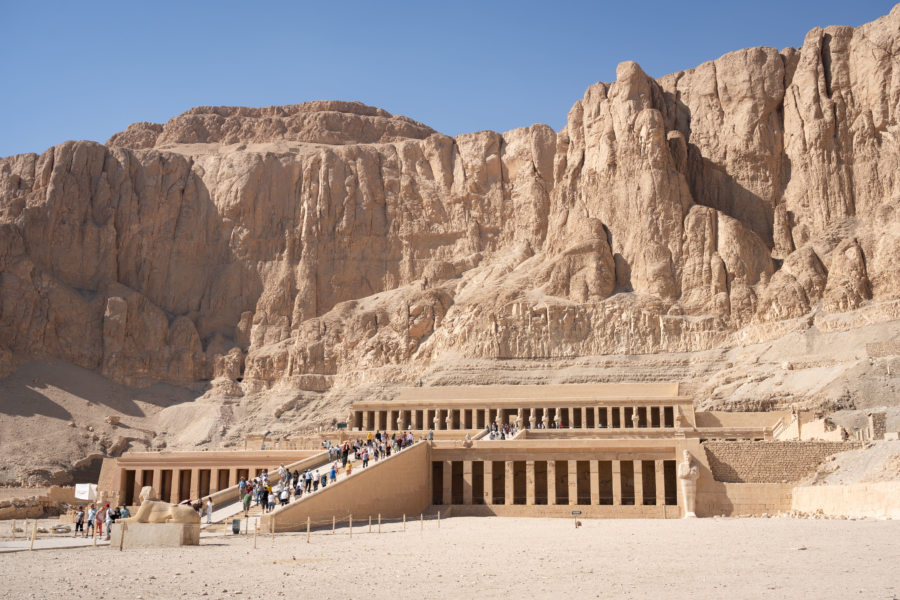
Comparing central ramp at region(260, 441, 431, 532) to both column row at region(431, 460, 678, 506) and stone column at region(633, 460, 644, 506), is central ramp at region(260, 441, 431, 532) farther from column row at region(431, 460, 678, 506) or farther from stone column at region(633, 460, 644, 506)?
stone column at region(633, 460, 644, 506)

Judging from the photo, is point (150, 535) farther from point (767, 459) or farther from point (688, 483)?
point (767, 459)

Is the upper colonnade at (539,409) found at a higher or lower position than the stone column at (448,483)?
higher

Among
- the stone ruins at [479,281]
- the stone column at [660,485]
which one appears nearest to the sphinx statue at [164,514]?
the stone ruins at [479,281]

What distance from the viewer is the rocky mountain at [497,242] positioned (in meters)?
81.6

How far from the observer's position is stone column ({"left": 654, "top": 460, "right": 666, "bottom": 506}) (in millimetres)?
39844

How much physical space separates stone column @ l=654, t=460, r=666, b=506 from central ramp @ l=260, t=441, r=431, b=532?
33.8 feet

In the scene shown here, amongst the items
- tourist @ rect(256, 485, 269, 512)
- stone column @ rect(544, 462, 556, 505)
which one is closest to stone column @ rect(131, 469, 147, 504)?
tourist @ rect(256, 485, 269, 512)

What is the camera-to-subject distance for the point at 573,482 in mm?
40906

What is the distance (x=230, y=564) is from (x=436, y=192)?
90120 mm

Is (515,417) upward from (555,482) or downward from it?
upward

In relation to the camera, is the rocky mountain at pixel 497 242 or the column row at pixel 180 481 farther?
the rocky mountain at pixel 497 242

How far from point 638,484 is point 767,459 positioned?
5.59m

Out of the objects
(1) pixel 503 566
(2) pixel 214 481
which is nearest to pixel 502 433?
(2) pixel 214 481

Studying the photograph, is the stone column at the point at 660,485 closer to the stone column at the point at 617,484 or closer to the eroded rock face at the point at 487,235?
the stone column at the point at 617,484
